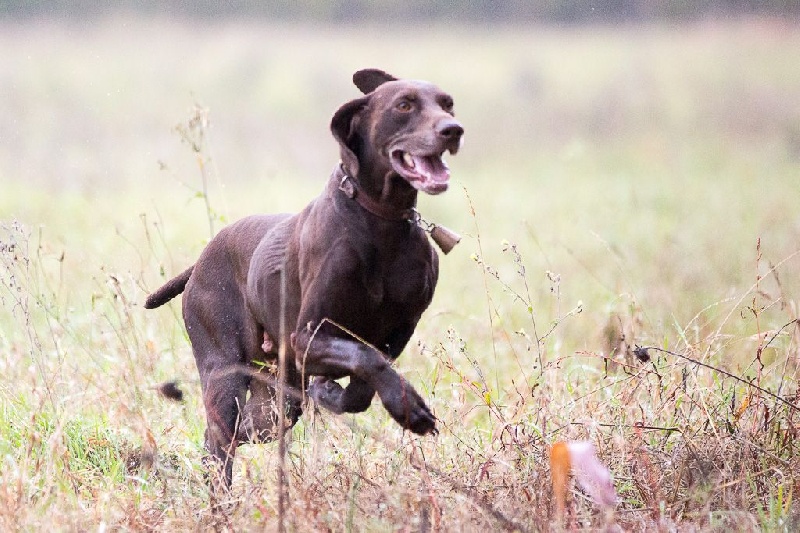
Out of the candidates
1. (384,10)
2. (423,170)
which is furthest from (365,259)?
(384,10)

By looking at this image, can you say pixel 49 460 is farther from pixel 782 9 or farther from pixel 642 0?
pixel 642 0

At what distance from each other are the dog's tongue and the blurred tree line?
657 inches

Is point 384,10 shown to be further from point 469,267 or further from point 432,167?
point 432,167

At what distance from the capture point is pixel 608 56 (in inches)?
848

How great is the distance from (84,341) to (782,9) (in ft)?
43.7

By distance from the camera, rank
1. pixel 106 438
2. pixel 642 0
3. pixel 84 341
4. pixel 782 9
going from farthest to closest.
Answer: pixel 642 0, pixel 782 9, pixel 84 341, pixel 106 438

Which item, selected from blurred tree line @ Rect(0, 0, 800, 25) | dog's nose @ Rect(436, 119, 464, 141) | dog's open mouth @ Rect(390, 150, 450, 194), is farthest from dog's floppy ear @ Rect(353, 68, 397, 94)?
blurred tree line @ Rect(0, 0, 800, 25)

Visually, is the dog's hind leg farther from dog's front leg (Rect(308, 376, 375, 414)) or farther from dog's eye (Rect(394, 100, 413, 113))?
dog's eye (Rect(394, 100, 413, 113))

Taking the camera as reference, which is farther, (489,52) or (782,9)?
(489,52)

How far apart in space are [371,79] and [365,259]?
2.74ft

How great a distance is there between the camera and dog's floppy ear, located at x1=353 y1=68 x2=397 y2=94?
485cm

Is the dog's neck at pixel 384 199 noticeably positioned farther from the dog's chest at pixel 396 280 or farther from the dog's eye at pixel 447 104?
the dog's eye at pixel 447 104

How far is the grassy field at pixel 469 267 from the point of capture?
4.34 metres

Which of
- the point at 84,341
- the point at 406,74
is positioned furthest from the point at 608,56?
the point at 84,341
